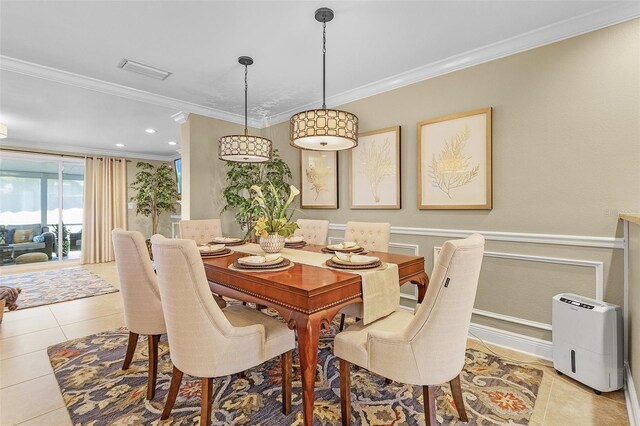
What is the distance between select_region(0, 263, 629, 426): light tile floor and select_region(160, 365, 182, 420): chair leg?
561 millimetres

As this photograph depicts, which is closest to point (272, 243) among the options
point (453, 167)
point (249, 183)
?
point (453, 167)

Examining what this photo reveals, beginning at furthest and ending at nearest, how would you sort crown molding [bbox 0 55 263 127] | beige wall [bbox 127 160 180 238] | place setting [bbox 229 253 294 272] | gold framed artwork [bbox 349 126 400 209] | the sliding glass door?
beige wall [bbox 127 160 180 238] → the sliding glass door → gold framed artwork [bbox 349 126 400 209] → crown molding [bbox 0 55 263 127] → place setting [bbox 229 253 294 272]

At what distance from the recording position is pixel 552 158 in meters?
2.36

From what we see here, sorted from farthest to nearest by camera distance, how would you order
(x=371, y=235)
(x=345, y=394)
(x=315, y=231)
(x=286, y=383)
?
(x=315, y=231)
(x=371, y=235)
(x=286, y=383)
(x=345, y=394)

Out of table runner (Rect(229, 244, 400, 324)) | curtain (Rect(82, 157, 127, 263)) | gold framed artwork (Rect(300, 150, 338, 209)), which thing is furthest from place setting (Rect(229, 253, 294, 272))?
curtain (Rect(82, 157, 127, 263))

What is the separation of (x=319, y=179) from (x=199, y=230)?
5.40ft

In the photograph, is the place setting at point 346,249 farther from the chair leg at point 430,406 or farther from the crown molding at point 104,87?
the crown molding at point 104,87

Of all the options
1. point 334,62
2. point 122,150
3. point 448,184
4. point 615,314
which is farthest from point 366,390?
point 122,150

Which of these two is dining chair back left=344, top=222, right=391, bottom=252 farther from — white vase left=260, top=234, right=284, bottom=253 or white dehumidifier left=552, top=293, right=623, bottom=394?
white dehumidifier left=552, top=293, right=623, bottom=394

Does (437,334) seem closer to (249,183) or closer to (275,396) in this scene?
(275,396)

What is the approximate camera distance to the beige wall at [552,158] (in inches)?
82.6

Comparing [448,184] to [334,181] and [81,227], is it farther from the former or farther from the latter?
[81,227]

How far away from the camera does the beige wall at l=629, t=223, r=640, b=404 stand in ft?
5.38

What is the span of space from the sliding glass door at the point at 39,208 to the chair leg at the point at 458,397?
7.82 m
